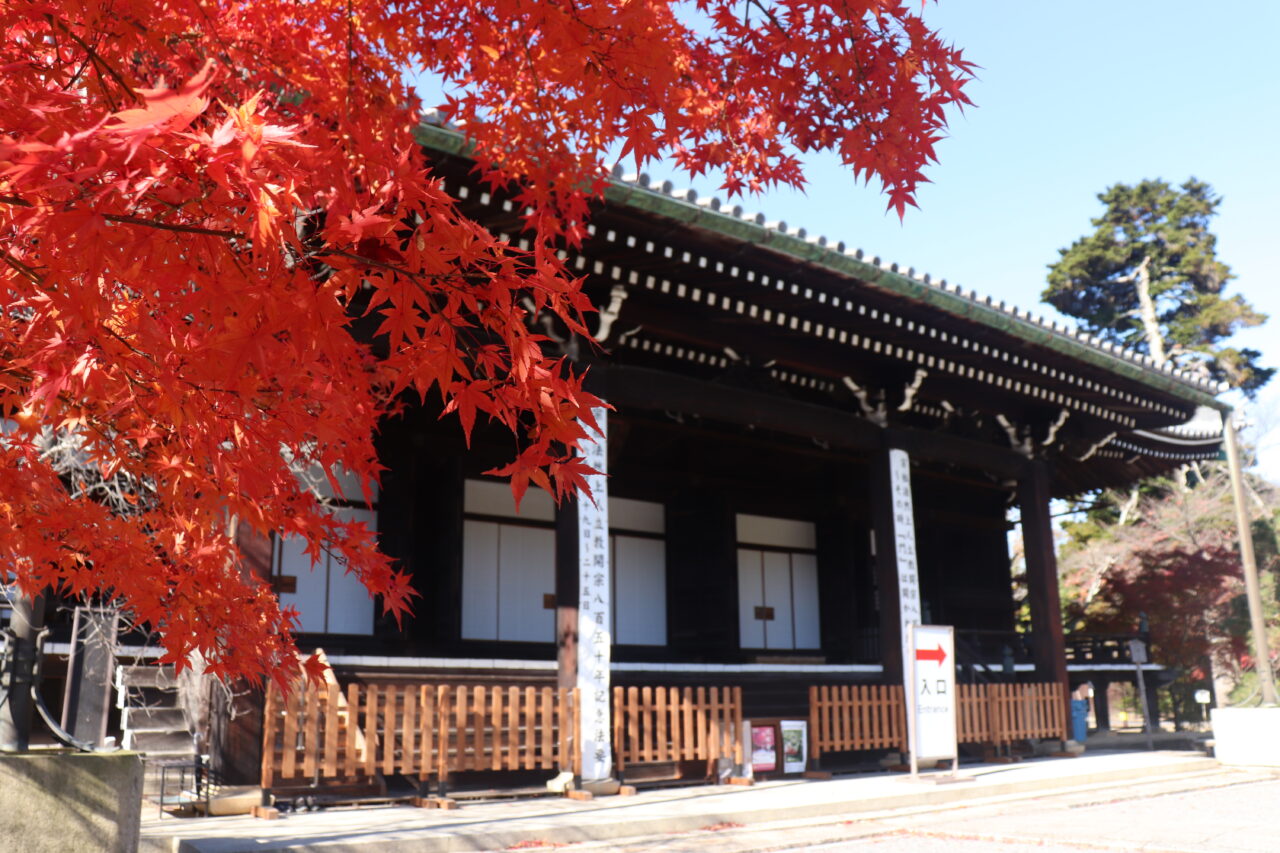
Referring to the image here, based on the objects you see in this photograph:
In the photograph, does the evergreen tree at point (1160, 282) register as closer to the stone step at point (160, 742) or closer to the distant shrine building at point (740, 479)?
the distant shrine building at point (740, 479)

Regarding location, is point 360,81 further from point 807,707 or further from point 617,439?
point 807,707

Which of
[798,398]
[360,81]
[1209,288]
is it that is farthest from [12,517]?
[1209,288]

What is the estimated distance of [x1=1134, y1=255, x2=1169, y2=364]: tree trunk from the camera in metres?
32.2

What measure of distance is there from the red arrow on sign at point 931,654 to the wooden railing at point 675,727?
1.64 m

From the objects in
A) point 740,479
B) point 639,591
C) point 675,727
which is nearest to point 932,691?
point 675,727

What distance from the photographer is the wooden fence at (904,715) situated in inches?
387

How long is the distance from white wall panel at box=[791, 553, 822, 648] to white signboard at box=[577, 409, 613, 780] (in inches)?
238

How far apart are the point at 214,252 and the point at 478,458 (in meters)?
8.68

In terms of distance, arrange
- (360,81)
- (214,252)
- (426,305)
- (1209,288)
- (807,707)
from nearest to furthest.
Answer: (214,252) → (426,305) → (360,81) → (807,707) → (1209,288)

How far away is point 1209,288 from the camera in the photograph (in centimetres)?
3269

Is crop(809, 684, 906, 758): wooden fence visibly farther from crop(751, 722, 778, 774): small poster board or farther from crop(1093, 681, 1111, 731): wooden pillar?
crop(1093, 681, 1111, 731): wooden pillar

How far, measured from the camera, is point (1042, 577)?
40.8 ft

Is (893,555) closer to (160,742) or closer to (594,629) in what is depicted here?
Answer: (594,629)

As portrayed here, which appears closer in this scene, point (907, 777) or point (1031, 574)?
point (907, 777)
